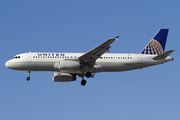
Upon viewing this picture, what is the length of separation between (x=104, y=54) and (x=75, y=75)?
543cm

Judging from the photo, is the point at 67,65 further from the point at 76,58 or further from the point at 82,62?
the point at 82,62

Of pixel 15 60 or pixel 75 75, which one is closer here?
pixel 15 60

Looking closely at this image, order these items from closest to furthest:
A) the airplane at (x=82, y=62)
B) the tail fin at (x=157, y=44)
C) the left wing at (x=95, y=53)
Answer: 1. the left wing at (x=95, y=53)
2. the airplane at (x=82, y=62)
3. the tail fin at (x=157, y=44)

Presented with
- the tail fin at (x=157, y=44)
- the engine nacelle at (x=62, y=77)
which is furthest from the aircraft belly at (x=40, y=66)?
the tail fin at (x=157, y=44)

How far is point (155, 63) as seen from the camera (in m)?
42.9

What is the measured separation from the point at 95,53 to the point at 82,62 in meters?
2.30

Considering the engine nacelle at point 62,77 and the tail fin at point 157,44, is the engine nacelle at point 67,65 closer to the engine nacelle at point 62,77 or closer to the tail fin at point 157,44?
the engine nacelle at point 62,77

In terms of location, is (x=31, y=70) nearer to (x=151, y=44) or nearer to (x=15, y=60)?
(x=15, y=60)

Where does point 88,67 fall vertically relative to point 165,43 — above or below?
below

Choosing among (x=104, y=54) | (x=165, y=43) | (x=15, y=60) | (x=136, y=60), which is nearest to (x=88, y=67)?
(x=104, y=54)

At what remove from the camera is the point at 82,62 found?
40469 millimetres

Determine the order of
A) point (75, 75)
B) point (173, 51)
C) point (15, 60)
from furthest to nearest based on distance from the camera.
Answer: point (75, 75), point (15, 60), point (173, 51)

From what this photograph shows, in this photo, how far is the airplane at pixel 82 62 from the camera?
3956 cm

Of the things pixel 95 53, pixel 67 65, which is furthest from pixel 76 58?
pixel 95 53
